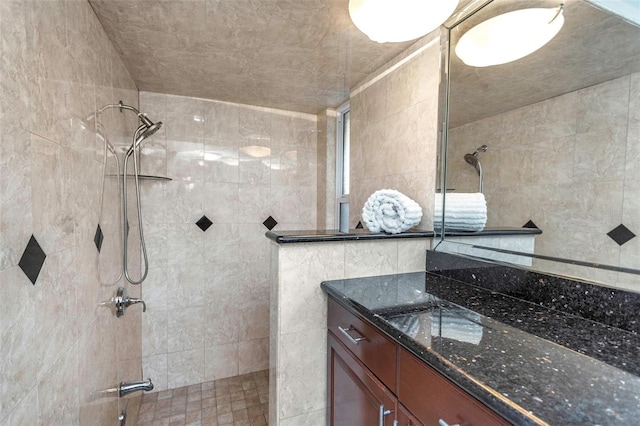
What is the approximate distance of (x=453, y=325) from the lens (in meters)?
0.84

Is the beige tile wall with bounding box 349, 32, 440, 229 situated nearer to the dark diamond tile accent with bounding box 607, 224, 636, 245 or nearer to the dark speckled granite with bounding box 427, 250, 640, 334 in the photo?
the dark speckled granite with bounding box 427, 250, 640, 334

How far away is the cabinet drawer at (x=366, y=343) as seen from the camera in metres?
0.86

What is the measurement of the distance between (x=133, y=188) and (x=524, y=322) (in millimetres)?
2354

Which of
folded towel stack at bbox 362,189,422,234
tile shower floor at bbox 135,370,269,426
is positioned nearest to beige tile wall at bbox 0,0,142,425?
tile shower floor at bbox 135,370,269,426

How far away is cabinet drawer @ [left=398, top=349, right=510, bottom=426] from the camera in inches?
23.1

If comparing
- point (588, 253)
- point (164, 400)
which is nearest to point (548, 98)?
point (588, 253)

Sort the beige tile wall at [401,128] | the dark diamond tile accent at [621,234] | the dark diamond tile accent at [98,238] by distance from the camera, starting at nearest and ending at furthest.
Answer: the dark diamond tile accent at [621,234] < the dark diamond tile accent at [98,238] < the beige tile wall at [401,128]

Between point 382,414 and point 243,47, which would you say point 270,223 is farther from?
point 382,414

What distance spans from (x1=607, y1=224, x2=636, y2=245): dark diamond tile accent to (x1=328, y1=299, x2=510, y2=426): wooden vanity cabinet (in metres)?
0.74

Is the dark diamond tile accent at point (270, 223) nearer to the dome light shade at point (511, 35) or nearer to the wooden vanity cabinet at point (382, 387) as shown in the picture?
the wooden vanity cabinet at point (382, 387)

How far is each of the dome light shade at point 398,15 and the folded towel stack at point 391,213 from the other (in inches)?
27.7

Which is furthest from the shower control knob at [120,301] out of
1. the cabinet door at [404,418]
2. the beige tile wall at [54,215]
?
the cabinet door at [404,418]

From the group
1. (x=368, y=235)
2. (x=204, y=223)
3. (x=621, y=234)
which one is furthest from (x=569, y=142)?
(x=204, y=223)

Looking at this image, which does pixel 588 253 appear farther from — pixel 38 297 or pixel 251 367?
pixel 251 367
